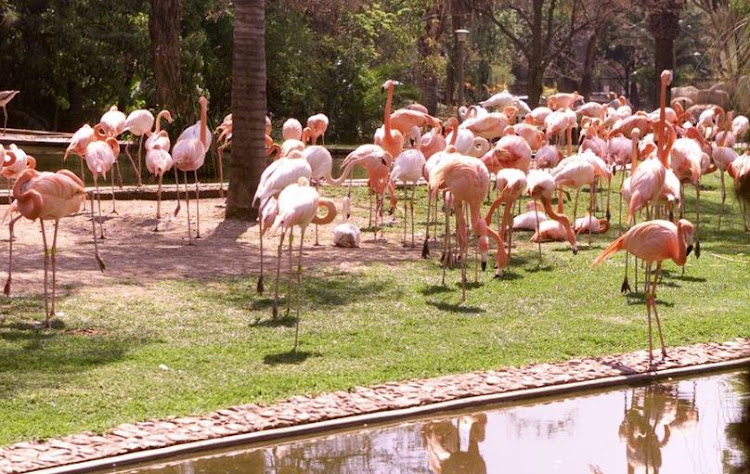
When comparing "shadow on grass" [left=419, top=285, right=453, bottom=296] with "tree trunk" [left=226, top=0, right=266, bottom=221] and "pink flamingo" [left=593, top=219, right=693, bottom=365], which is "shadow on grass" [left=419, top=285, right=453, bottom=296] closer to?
"pink flamingo" [left=593, top=219, right=693, bottom=365]

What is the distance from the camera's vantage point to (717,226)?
14.8m

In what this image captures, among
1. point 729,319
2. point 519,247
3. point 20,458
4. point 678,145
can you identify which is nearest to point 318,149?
point 519,247

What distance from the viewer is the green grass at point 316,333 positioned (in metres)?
6.95

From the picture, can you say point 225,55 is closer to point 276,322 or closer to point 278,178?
point 278,178

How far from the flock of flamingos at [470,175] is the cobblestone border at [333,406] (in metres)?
0.43

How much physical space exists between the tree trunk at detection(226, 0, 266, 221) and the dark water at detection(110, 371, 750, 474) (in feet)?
23.3

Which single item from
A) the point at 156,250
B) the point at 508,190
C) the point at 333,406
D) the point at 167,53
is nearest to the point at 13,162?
the point at 156,250

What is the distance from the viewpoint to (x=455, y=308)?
31.0ft

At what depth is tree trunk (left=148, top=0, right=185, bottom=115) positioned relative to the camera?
17656mm

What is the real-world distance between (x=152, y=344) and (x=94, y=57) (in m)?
20.8

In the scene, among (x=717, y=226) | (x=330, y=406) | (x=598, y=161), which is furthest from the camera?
(x=717, y=226)

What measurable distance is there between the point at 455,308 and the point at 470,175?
43.3 inches

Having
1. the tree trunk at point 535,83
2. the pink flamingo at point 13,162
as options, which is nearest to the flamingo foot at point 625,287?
the pink flamingo at point 13,162

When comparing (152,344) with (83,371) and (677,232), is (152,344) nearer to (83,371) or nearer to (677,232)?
(83,371)
